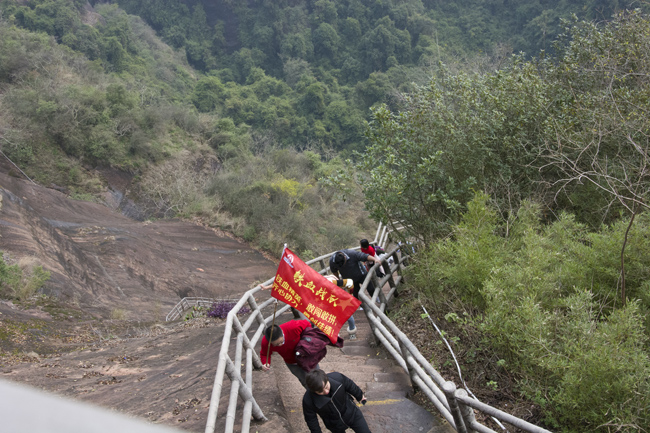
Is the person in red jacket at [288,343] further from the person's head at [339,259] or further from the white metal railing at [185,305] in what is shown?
the white metal railing at [185,305]

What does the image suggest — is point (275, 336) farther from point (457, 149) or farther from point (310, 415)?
point (457, 149)

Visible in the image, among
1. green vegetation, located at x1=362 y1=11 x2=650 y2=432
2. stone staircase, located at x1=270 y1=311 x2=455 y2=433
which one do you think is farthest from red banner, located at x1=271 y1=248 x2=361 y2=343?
green vegetation, located at x1=362 y1=11 x2=650 y2=432

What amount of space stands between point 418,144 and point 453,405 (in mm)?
7936

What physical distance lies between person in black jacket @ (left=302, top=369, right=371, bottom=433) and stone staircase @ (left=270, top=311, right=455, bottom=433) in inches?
21.7

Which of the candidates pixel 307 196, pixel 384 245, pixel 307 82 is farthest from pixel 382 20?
pixel 384 245

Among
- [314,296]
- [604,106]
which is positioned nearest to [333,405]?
[314,296]

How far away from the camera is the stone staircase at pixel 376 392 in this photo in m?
4.54

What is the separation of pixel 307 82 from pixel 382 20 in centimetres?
1222

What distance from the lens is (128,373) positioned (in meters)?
6.66

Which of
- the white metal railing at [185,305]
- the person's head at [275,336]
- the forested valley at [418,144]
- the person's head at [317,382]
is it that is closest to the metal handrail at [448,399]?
the person's head at [317,382]

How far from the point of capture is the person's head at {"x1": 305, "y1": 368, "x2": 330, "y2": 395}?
3723mm

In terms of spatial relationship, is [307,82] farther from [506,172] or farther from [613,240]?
[613,240]

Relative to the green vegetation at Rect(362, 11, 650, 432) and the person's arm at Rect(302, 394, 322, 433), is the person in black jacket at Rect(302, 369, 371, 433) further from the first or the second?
the green vegetation at Rect(362, 11, 650, 432)

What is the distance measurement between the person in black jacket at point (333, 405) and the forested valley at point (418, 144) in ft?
6.87
